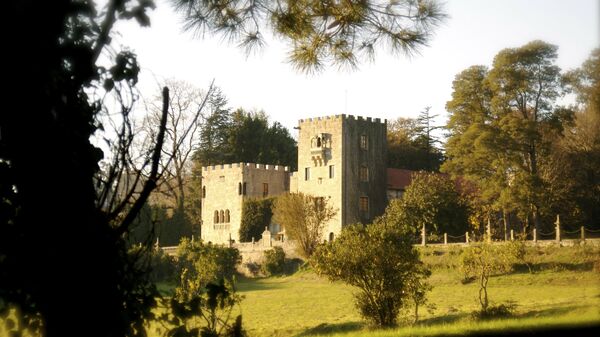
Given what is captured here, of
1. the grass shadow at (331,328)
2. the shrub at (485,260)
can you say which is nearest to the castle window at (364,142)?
the shrub at (485,260)

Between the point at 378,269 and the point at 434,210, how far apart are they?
17491 millimetres

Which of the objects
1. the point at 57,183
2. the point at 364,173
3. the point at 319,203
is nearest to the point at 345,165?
the point at 364,173

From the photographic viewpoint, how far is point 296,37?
21.9 feet

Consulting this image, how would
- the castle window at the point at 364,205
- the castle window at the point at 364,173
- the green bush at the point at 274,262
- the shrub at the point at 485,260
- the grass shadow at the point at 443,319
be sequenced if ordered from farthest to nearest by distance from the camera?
the castle window at the point at 364,173
the castle window at the point at 364,205
the green bush at the point at 274,262
the shrub at the point at 485,260
the grass shadow at the point at 443,319

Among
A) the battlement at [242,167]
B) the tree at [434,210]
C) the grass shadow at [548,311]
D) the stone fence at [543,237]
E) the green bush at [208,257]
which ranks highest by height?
the battlement at [242,167]

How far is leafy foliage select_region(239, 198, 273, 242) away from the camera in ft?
164

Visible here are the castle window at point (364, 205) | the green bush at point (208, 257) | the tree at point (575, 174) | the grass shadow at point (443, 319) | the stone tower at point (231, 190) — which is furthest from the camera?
the stone tower at point (231, 190)

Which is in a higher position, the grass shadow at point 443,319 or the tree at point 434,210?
the tree at point 434,210

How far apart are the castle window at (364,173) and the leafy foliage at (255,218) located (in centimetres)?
556

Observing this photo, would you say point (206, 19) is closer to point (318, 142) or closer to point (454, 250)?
point (454, 250)

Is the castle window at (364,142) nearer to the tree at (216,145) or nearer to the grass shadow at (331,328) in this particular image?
the tree at (216,145)

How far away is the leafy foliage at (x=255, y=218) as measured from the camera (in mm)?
50000

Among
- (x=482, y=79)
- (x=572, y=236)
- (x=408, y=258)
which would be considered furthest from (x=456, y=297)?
(x=482, y=79)

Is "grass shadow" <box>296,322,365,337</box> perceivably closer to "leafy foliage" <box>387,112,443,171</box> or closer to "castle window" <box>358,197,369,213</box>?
"castle window" <box>358,197,369,213</box>
